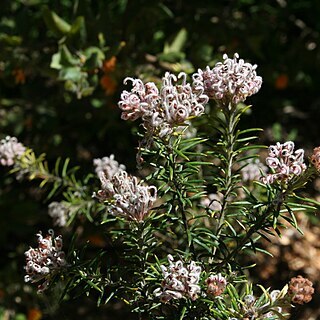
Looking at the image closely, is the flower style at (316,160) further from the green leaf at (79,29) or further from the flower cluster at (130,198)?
the green leaf at (79,29)

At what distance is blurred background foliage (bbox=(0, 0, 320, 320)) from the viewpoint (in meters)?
2.14

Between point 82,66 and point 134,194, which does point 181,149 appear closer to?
point 134,194

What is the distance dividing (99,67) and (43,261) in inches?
38.2

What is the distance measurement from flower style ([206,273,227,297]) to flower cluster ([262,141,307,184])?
0.65 ft

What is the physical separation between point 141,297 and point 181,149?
0.31 meters

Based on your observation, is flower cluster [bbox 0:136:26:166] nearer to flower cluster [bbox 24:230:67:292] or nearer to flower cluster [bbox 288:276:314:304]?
flower cluster [bbox 24:230:67:292]

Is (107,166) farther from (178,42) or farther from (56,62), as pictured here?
(178,42)

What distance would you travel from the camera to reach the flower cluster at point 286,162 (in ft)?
3.61

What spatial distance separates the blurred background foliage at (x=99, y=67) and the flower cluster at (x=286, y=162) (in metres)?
1.00

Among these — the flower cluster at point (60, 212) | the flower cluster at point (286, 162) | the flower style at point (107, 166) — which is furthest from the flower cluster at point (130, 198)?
the flower cluster at point (60, 212)

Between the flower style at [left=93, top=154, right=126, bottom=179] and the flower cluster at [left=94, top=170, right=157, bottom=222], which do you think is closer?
the flower cluster at [left=94, top=170, right=157, bottom=222]

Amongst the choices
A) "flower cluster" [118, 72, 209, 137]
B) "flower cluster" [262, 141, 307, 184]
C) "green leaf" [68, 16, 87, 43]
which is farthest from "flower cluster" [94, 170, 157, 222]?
"green leaf" [68, 16, 87, 43]

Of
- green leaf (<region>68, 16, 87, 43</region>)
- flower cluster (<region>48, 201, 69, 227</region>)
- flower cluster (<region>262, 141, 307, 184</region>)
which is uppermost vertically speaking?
flower cluster (<region>262, 141, 307, 184</region>)

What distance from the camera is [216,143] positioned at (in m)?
1.32
